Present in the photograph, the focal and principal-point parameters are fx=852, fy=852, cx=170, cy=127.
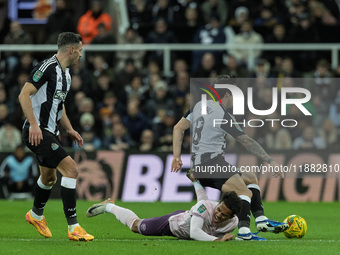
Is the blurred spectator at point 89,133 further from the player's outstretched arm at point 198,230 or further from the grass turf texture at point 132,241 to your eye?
the player's outstretched arm at point 198,230

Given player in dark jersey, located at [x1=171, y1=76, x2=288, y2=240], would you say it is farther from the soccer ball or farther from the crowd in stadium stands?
the crowd in stadium stands

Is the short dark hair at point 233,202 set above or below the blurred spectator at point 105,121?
above

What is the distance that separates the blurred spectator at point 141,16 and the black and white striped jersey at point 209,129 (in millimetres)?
10616

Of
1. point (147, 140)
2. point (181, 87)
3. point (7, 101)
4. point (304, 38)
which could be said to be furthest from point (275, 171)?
point (7, 101)

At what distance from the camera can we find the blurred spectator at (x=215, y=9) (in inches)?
832

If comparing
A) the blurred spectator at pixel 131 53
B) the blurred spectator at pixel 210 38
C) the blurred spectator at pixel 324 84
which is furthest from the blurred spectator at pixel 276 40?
the blurred spectator at pixel 131 53

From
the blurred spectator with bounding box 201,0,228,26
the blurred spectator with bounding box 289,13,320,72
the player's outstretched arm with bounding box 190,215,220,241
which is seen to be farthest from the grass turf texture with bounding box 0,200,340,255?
the blurred spectator with bounding box 201,0,228,26

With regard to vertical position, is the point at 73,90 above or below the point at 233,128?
below

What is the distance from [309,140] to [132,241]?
8.59 meters

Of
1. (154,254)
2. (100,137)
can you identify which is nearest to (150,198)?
(100,137)

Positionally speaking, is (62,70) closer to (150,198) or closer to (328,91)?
(150,198)

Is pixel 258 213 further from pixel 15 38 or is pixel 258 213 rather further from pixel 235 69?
pixel 15 38

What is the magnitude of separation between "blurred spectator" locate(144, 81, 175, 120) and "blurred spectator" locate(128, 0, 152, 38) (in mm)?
2289

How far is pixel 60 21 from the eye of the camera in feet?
68.7
